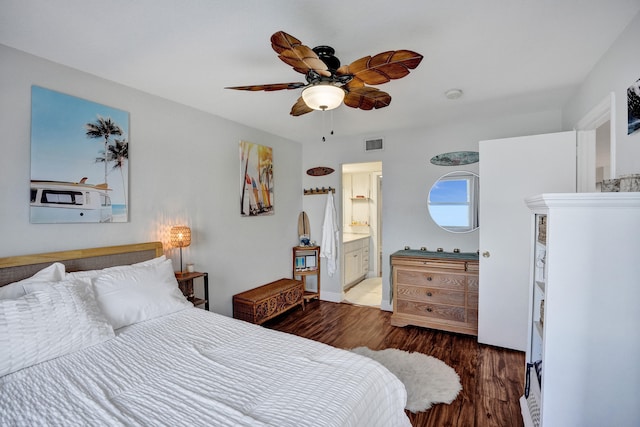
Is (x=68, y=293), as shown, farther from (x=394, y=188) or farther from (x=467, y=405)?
(x=394, y=188)

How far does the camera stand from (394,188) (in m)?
4.08

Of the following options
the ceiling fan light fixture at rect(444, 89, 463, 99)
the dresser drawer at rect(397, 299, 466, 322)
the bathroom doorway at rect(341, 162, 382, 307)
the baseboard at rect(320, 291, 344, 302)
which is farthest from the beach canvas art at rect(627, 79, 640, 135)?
the bathroom doorway at rect(341, 162, 382, 307)

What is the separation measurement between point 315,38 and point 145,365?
214 centimetres

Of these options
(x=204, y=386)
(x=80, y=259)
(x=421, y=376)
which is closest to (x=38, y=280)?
(x=80, y=259)

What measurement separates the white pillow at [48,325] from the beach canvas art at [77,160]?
678mm

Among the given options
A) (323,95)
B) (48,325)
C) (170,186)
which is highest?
(323,95)

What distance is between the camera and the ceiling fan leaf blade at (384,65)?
4.68 ft

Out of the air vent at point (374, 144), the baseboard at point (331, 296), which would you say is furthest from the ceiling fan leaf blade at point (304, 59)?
the baseboard at point (331, 296)

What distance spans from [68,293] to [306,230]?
329cm

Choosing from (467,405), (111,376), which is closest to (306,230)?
(467,405)

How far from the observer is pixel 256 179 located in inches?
152

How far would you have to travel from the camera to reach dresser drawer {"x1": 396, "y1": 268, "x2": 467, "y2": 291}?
327cm

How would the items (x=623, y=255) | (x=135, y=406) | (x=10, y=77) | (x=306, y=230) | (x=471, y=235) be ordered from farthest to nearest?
(x=306, y=230)
(x=471, y=235)
(x=10, y=77)
(x=623, y=255)
(x=135, y=406)

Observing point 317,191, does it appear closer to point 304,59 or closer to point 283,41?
point 304,59
